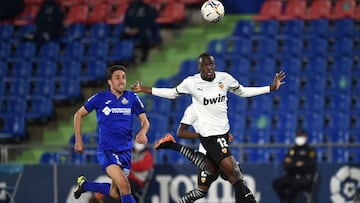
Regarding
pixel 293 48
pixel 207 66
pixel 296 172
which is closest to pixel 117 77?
pixel 207 66

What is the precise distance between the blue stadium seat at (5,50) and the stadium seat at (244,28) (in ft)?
18.3

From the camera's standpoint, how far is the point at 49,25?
24.8 m

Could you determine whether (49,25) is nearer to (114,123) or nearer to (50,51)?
(50,51)

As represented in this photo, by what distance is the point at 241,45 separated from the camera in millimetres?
23078

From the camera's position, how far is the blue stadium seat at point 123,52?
23781 mm

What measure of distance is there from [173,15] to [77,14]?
2766 millimetres

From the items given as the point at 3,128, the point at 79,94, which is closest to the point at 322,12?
the point at 79,94

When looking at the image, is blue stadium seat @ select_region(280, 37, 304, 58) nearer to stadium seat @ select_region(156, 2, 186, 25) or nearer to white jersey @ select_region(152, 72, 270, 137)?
stadium seat @ select_region(156, 2, 186, 25)

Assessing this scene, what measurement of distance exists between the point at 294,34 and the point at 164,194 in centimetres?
623

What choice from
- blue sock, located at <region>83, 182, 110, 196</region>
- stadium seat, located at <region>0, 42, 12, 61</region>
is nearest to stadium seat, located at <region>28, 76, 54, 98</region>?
stadium seat, located at <region>0, 42, 12, 61</region>

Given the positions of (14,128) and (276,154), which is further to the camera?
(14,128)

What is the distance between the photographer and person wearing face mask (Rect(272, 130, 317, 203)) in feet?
58.7

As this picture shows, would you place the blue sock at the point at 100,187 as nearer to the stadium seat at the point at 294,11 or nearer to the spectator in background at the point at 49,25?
the stadium seat at the point at 294,11

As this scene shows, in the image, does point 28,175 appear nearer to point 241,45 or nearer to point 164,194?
point 164,194
